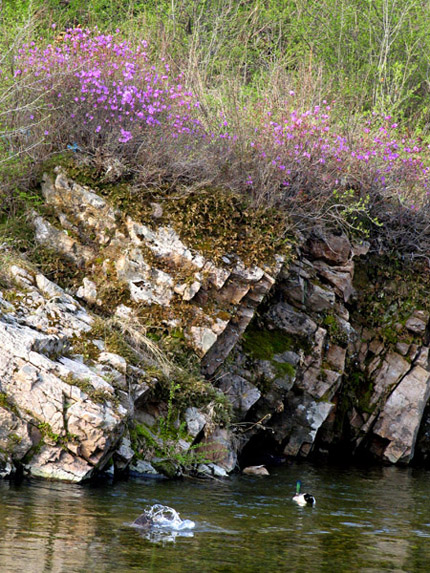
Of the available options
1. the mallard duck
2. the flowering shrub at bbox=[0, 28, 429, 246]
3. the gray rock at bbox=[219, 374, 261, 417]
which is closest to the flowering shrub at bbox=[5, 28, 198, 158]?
the flowering shrub at bbox=[0, 28, 429, 246]

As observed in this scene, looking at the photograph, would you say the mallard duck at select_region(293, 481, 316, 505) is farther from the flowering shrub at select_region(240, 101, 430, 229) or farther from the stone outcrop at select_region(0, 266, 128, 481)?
the flowering shrub at select_region(240, 101, 430, 229)

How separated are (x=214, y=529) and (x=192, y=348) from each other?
424 cm

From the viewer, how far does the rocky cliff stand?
9905 millimetres

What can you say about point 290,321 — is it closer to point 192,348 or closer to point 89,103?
point 192,348

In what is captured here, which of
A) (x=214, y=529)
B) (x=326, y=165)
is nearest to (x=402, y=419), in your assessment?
(x=326, y=165)

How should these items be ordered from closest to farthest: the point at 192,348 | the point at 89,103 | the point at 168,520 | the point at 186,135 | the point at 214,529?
the point at 168,520 < the point at 214,529 < the point at 192,348 < the point at 89,103 < the point at 186,135

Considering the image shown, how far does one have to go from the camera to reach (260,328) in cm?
1370

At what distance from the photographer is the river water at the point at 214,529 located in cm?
691

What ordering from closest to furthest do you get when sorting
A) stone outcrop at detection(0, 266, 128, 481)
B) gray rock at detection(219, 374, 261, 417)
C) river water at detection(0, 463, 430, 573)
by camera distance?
river water at detection(0, 463, 430, 573) → stone outcrop at detection(0, 266, 128, 481) → gray rock at detection(219, 374, 261, 417)

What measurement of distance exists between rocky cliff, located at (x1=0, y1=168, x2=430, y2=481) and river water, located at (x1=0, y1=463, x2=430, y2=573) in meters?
0.74

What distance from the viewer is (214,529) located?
814 centimetres

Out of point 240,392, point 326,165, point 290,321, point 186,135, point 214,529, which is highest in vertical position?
point 186,135

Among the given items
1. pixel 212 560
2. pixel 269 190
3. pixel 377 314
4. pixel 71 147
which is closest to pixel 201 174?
pixel 269 190

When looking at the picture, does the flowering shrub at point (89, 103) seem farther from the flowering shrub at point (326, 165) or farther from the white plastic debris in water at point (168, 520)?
the white plastic debris in water at point (168, 520)
